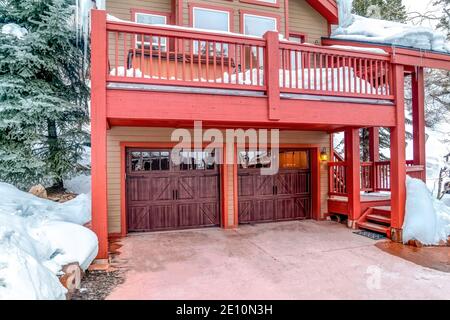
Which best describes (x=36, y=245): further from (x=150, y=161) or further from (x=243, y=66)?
(x=243, y=66)

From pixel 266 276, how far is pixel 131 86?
3347 millimetres

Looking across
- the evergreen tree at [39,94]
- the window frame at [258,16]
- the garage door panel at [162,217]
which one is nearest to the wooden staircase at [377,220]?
the garage door panel at [162,217]

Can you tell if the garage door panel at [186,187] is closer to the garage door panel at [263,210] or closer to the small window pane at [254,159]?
the small window pane at [254,159]

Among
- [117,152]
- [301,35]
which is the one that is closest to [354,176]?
[301,35]

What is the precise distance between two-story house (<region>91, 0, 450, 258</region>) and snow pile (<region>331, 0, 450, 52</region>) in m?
0.30

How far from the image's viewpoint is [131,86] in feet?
14.2

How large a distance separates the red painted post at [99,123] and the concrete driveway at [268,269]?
0.83 m

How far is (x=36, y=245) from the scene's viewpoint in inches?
134

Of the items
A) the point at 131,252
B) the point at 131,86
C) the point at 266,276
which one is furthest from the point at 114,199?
the point at 266,276

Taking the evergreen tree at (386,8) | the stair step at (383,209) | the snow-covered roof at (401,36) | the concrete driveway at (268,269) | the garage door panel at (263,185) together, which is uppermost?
the evergreen tree at (386,8)

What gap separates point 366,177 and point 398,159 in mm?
2035

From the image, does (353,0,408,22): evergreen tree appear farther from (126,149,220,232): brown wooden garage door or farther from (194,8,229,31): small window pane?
(126,149,220,232): brown wooden garage door

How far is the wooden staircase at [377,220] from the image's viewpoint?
623cm
